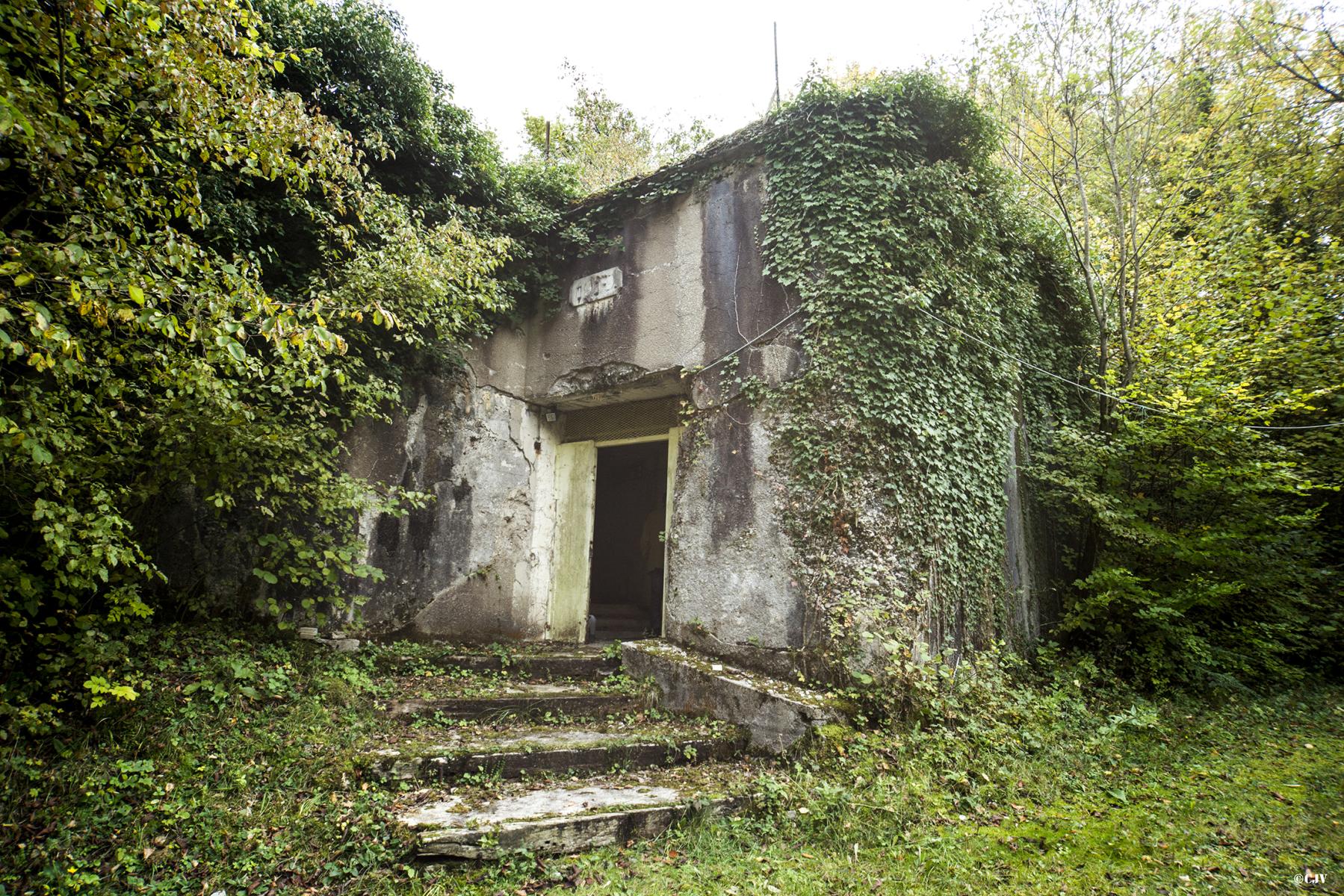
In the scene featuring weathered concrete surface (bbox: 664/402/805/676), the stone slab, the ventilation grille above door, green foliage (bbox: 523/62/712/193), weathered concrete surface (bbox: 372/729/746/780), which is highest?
green foliage (bbox: 523/62/712/193)

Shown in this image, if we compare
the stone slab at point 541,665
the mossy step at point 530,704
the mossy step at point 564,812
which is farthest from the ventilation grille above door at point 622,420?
the mossy step at point 564,812

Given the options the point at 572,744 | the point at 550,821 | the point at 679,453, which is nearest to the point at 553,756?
the point at 572,744

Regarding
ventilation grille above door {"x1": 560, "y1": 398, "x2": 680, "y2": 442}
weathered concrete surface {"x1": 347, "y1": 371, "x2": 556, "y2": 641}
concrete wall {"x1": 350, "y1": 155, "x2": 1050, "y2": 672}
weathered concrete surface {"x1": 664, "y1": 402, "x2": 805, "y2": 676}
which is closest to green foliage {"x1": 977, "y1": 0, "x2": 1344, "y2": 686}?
concrete wall {"x1": 350, "y1": 155, "x2": 1050, "y2": 672}

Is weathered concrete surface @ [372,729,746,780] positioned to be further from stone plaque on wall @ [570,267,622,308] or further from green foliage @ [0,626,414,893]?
stone plaque on wall @ [570,267,622,308]

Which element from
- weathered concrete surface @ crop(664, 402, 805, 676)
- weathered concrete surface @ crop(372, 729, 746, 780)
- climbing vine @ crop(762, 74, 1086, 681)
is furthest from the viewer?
weathered concrete surface @ crop(664, 402, 805, 676)

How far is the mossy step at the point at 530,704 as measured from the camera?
15.4 feet

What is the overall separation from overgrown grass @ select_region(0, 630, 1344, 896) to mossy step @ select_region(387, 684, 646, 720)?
34 cm

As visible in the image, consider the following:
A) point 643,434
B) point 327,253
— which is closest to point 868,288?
point 643,434

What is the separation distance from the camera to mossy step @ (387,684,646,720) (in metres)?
4.68

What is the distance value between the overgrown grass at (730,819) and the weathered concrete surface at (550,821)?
0.09 metres

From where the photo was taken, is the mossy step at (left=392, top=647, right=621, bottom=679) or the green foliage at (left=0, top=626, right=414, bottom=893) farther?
the mossy step at (left=392, top=647, right=621, bottom=679)

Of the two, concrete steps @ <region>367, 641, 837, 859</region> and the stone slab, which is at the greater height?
the stone slab

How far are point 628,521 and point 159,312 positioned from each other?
28.8 feet

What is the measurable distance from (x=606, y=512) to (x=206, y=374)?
8.05m
